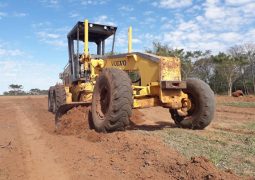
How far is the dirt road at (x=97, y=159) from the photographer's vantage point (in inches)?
196

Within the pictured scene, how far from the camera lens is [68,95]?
12.2 meters

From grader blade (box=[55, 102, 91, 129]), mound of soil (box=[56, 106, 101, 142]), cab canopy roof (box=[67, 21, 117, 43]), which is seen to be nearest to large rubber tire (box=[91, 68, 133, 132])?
mound of soil (box=[56, 106, 101, 142])

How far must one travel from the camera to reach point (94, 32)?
1149 cm

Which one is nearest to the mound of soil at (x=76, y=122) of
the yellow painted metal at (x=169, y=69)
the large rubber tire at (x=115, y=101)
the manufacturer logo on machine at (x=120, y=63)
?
the large rubber tire at (x=115, y=101)

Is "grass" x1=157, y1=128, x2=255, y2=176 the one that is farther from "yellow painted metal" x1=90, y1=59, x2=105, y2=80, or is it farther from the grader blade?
"yellow painted metal" x1=90, y1=59, x2=105, y2=80

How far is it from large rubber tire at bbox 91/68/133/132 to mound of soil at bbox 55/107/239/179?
0.21 meters

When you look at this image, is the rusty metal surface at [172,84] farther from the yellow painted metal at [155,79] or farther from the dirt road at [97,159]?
the dirt road at [97,159]

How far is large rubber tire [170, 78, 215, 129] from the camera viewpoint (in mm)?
8664

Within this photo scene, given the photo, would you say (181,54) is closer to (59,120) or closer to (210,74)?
(210,74)

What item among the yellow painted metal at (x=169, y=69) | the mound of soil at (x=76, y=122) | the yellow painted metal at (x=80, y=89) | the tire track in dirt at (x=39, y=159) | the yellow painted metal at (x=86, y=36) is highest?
the yellow painted metal at (x=86, y=36)

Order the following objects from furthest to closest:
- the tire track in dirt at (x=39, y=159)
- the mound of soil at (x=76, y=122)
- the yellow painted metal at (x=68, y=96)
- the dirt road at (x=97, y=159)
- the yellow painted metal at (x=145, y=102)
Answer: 1. the yellow painted metal at (x=68, y=96)
2. the mound of soil at (x=76, y=122)
3. the yellow painted metal at (x=145, y=102)
4. the tire track in dirt at (x=39, y=159)
5. the dirt road at (x=97, y=159)

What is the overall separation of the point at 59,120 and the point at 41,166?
3575 millimetres

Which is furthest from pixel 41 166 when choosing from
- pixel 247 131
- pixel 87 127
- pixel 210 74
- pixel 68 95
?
pixel 210 74

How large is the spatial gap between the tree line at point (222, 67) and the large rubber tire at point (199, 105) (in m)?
27.1
